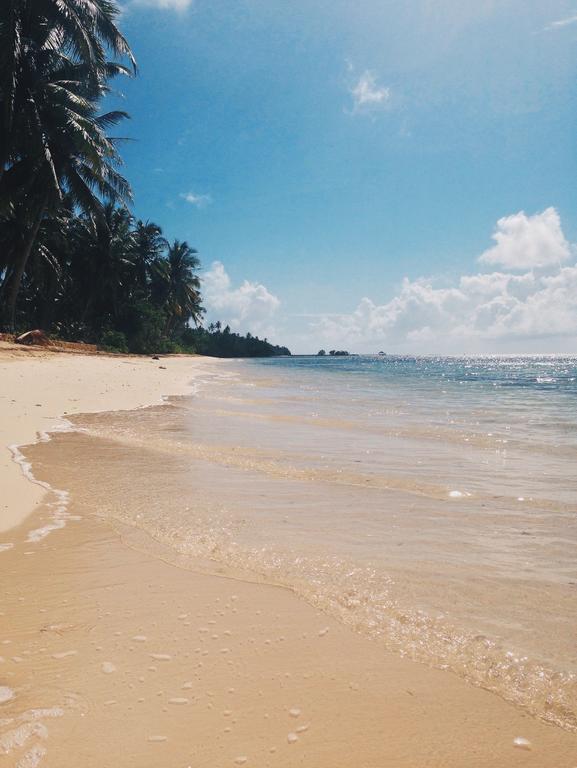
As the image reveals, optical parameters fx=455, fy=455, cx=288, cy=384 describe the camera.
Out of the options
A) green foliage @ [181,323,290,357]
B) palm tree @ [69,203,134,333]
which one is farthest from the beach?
green foliage @ [181,323,290,357]

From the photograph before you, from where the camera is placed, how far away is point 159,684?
5.23ft

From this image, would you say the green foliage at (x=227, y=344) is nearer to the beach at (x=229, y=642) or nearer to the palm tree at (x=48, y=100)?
the palm tree at (x=48, y=100)

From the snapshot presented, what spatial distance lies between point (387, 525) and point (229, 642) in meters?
1.72

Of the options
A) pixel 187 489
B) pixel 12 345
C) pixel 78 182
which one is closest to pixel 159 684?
pixel 187 489

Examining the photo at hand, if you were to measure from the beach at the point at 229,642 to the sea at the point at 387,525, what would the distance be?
0.06ft

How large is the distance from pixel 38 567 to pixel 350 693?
5.91ft

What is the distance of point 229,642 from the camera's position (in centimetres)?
184

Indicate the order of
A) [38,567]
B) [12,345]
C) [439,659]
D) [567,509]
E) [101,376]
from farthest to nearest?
1. [12,345]
2. [101,376]
3. [567,509]
4. [38,567]
5. [439,659]

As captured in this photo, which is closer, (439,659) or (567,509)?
(439,659)

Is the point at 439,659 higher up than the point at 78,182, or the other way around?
the point at 78,182

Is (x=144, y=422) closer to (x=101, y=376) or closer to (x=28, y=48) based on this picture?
(x=101, y=376)

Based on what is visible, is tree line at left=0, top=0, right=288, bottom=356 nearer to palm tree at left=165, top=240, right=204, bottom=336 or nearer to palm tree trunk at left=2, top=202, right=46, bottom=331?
palm tree trunk at left=2, top=202, right=46, bottom=331

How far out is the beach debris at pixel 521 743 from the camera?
1.38m

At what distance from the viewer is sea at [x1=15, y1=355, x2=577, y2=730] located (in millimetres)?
1922
